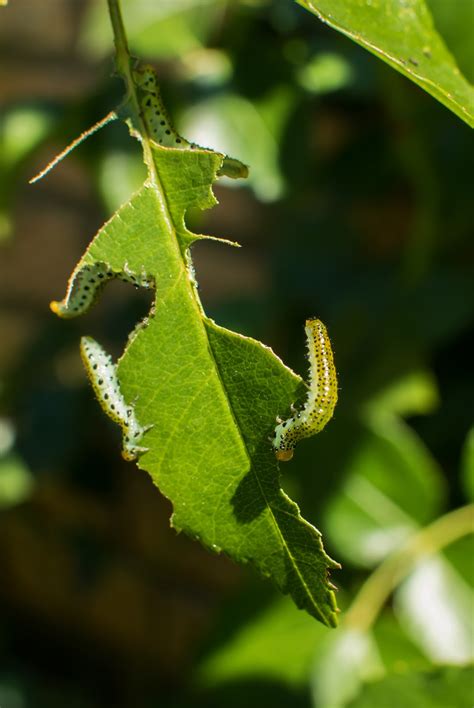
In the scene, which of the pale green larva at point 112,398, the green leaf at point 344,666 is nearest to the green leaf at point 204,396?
the pale green larva at point 112,398

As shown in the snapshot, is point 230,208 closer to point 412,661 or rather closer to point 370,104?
point 370,104

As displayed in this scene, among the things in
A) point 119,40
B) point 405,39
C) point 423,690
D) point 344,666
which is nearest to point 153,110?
point 119,40

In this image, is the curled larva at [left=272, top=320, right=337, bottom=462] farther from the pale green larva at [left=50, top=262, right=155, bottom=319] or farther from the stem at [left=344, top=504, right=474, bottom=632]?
the stem at [left=344, top=504, right=474, bottom=632]

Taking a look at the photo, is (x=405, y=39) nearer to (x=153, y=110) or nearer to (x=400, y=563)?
(x=153, y=110)

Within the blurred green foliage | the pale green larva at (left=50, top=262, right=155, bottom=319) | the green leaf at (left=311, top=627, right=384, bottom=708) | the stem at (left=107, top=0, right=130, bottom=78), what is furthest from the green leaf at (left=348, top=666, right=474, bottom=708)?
the stem at (left=107, top=0, right=130, bottom=78)

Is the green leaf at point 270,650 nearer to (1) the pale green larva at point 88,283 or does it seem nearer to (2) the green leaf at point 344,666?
(2) the green leaf at point 344,666

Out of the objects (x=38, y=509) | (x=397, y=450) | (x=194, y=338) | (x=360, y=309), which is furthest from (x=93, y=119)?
(x=38, y=509)

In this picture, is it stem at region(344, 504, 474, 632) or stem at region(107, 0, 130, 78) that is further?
stem at region(344, 504, 474, 632)
